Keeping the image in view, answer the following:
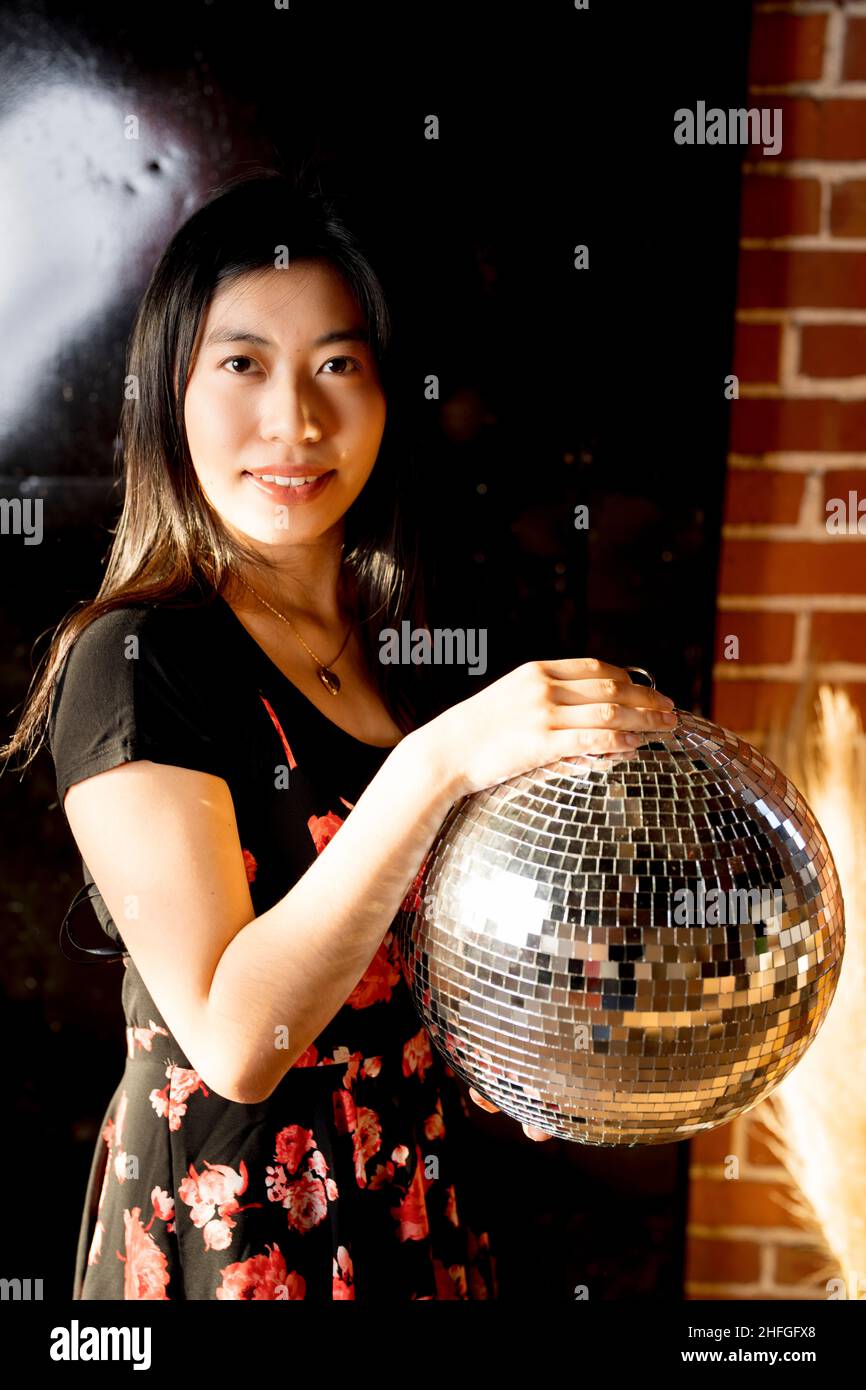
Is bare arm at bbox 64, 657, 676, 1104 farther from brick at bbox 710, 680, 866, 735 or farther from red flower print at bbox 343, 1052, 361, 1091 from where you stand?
brick at bbox 710, 680, 866, 735

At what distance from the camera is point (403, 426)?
1195 millimetres

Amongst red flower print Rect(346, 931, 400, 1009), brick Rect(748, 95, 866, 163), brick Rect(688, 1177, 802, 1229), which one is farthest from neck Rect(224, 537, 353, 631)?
brick Rect(688, 1177, 802, 1229)

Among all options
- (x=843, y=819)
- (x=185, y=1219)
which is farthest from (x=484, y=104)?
(x=185, y=1219)

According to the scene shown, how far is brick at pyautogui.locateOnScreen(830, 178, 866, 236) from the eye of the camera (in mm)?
1307

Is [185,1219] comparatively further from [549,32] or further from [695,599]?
[549,32]

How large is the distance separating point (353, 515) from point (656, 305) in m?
A: 0.45

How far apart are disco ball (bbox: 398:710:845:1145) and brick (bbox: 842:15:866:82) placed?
0.98 metres

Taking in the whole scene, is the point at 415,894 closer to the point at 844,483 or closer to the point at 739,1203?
the point at 844,483

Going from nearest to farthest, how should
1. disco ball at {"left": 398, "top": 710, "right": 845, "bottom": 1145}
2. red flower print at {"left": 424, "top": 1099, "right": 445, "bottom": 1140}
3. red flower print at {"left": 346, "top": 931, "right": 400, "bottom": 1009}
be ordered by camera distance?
disco ball at {"left": 398, "top": 710, "right": 845, "bottom": 1145} → red flower print at {"left": 346, "top": 931, "right": 400, "bottom": 1009} → red flower print at {"left": 424, "top": 1099, "right": 445, "bottom": 1140}

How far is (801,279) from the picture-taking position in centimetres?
133

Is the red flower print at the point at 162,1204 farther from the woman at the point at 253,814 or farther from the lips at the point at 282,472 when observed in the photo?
the lips at the point at 282,472

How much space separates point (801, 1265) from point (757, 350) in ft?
3.90

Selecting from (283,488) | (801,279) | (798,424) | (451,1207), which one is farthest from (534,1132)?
(801,279)

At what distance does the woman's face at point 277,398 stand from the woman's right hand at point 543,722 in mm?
332
